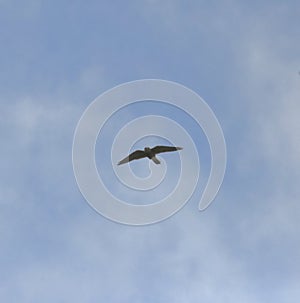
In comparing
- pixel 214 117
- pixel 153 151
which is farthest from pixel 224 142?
pixel 153 151

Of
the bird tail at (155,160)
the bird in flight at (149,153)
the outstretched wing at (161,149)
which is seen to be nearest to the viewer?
the bird tail at (155,160)

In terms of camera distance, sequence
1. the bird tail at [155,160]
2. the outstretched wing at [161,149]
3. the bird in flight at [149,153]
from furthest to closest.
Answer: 1. the bird in flight at [149,153]
2. the outstretched wing at [161,149]
3. the bird tail at [155,160]

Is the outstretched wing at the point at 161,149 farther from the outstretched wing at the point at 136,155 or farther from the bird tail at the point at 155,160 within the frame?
the outstretched wing at the point at 136,155

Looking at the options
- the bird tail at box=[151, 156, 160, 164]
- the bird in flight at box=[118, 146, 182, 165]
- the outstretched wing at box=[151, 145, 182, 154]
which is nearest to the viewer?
the bird tail at box=[151, 156, 160, 164]

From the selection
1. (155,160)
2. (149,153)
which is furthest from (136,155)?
(155,160)

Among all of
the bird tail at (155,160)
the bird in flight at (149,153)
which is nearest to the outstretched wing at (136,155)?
the bird in flight at (149,153)

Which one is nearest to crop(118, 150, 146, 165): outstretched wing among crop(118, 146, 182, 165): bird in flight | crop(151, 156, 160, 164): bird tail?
crop(118, 146, 182, 165): bird in flight

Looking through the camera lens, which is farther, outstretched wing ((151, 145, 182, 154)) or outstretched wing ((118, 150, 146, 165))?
outstretched wing ((118, 150, 146, 165))

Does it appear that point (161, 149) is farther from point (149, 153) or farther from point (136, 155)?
point (136, 155)

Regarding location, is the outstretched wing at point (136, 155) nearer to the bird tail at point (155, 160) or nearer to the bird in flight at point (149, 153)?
the bird in flight at point (149, 153)

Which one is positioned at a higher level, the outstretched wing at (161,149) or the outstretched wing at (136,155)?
the outstretched wing at (161,149)

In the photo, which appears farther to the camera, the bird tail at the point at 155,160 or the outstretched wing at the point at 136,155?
the outstretched wing at the point at 136,155

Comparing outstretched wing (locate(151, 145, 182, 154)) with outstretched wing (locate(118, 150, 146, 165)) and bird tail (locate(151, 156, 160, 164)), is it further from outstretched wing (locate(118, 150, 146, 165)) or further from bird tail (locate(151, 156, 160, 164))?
outstretched wing (locate(118, 150, 146, 165))

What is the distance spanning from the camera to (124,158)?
70375mm
